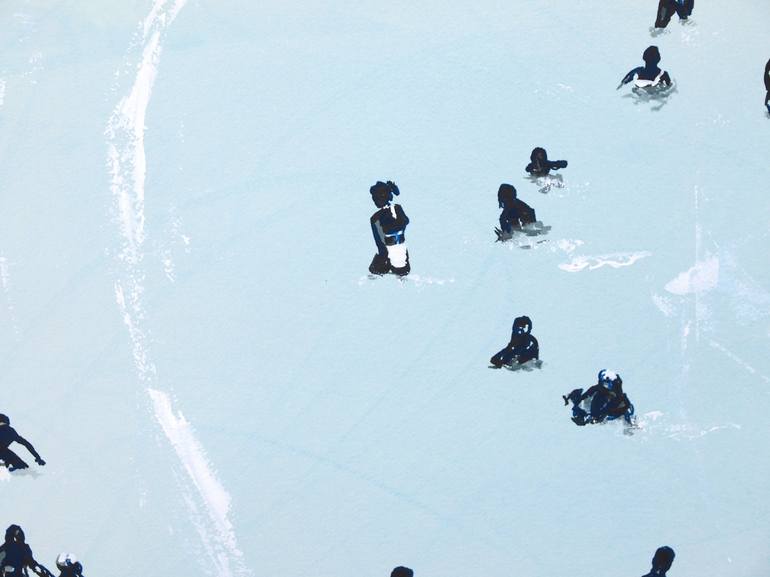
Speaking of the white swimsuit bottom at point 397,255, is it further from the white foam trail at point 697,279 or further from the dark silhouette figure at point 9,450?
the dark silhouette figure at point 9,450

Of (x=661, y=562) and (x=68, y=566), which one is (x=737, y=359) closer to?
(x=661, y=562)

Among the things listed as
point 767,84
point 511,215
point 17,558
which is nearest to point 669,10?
point 767,84

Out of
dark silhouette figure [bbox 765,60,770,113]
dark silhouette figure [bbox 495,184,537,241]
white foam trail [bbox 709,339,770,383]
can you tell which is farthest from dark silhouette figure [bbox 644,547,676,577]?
dark silhouette figure [bbox 765,60,770,113]

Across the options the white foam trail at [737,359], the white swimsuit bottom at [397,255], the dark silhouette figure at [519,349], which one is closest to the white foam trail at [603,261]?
the dark silhouette figure at [519,349]

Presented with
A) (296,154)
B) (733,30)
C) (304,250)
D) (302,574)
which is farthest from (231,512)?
(733,30)

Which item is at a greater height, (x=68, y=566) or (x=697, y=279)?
(x=697, y=279)
